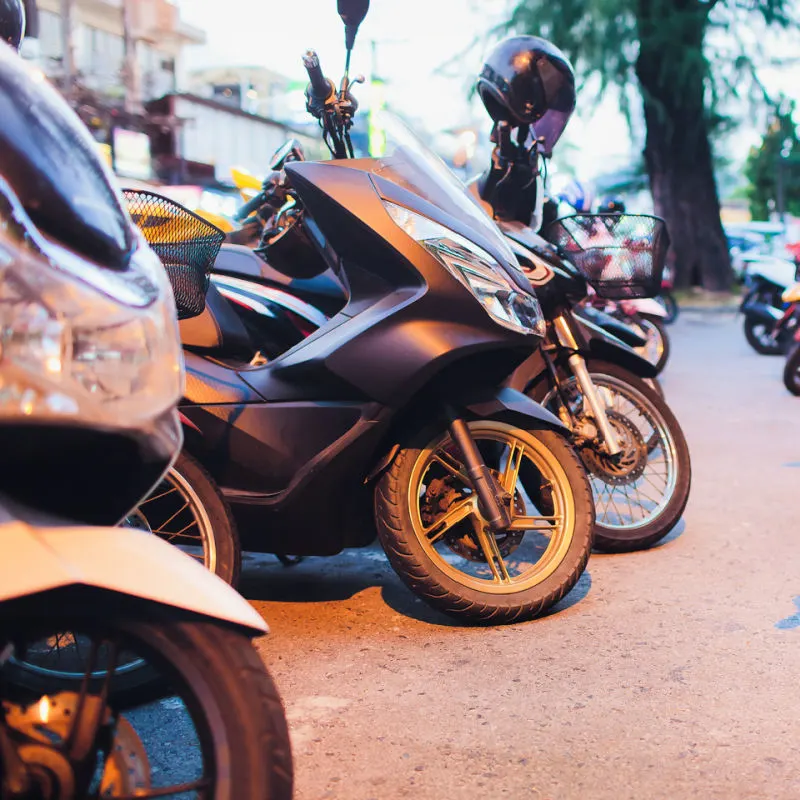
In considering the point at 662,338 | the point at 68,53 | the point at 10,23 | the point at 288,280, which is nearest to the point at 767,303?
the point at 662,338

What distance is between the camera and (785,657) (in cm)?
317

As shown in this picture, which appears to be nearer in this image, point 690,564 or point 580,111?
point 690,564

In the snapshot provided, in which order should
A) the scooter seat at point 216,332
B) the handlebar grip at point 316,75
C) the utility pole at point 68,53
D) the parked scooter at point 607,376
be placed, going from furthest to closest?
the utility pole at point 68,53 → the parked scooter at point 607,376 → the handlebar grip at point 316,75 → the scooter seat at point 216,332

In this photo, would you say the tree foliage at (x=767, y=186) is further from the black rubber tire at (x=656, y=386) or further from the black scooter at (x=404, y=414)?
the black scooter at (x=404, y=414)

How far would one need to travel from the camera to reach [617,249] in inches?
172

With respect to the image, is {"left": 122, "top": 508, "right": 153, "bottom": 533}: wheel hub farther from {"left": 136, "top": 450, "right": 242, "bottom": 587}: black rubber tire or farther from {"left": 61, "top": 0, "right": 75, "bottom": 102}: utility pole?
{"left": 61, "top": 0, "right": 75, "bottom": 102}: utility pole

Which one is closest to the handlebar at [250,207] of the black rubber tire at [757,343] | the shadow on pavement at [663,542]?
→ the shadow on pavement at [663,542]

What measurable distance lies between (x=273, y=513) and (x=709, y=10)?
18.6 m

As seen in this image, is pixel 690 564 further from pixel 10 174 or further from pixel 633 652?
pixel 10 174

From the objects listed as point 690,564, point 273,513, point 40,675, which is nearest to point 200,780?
point 40,675

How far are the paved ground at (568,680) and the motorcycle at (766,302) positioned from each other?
7252mm

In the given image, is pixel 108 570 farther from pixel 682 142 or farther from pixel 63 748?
pixel 682 142

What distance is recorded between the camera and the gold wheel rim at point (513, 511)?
3.36 meters

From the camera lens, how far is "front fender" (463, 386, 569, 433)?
11.0ft
